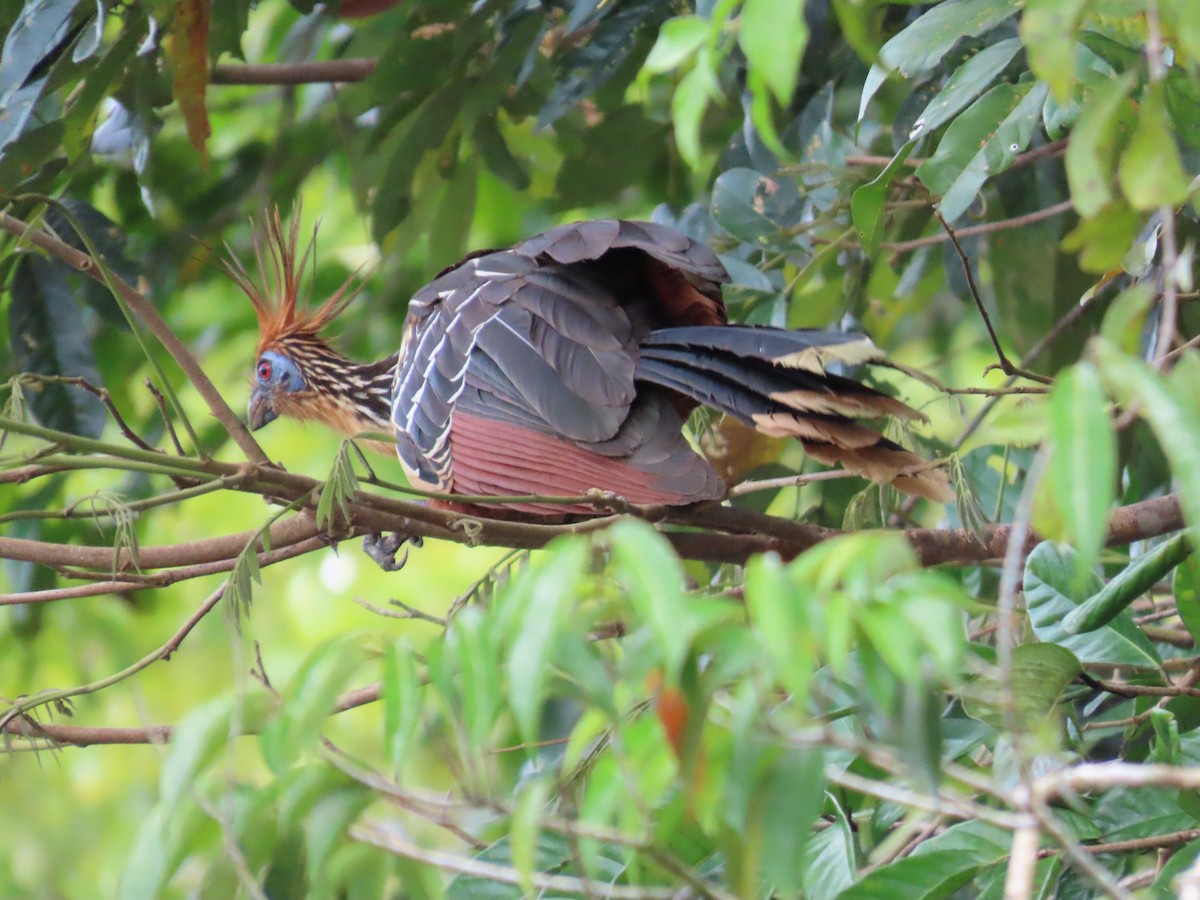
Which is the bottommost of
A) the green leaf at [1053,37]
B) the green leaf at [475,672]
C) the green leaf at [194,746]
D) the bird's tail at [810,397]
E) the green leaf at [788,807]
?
the bird's tail at [810,397]

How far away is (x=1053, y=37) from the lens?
46.0 inches

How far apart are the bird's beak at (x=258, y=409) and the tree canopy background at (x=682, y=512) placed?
6.5 inches

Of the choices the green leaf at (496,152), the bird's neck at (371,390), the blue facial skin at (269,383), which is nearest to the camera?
the green leaf at (496,152)

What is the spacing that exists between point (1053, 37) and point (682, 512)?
1200 mm

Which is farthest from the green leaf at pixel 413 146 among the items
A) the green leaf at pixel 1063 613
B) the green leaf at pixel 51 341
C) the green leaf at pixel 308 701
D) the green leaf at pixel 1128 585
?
the green leaf at pixel 308 701

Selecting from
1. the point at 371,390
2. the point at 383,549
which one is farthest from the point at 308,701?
the point at 371,390

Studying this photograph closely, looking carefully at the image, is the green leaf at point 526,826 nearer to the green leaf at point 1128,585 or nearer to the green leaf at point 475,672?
the green leaf at point 475,672

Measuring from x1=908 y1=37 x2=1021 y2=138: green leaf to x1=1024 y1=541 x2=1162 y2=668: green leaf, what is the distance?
707 mm

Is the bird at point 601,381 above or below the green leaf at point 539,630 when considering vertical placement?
below

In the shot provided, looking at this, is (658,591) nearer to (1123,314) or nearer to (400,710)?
(400,710)

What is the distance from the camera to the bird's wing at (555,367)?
2404mm

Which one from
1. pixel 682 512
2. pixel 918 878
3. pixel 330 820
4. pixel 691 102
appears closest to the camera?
pixel 330 820

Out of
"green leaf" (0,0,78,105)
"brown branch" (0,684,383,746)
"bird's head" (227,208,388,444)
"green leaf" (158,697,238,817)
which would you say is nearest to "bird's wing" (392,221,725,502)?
"bird's head" (227,208,388,444)

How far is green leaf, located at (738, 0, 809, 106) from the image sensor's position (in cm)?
114
